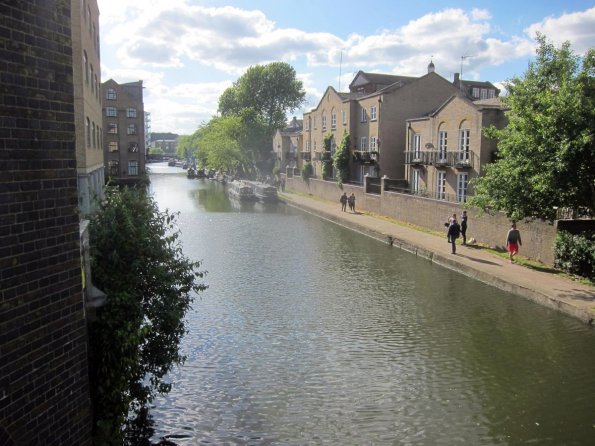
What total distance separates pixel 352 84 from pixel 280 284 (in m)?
49.2

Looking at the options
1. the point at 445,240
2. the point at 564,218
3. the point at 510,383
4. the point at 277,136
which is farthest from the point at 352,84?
the point at 510,383

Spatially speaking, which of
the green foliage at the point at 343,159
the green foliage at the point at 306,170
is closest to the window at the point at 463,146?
the green foliage at the point at 343,159

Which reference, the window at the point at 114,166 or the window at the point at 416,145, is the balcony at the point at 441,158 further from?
the window at the point at 114,166

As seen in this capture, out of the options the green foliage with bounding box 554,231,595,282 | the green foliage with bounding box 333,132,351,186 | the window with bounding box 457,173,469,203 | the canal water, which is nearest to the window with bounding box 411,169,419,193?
the window with bounding box 457,173,469,203

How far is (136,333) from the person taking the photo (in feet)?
23.0

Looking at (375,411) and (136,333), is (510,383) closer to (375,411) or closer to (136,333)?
(375,411)

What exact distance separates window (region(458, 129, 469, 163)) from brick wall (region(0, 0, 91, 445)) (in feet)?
91.5

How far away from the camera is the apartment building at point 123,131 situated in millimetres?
62500

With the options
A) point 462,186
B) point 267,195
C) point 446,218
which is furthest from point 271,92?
point 446,218

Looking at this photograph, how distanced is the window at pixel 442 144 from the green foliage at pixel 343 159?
12.2m

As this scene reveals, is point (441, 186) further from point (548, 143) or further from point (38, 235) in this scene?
point (38, 235)

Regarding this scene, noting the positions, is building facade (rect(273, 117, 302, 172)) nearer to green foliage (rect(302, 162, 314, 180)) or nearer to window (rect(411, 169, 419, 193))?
green foliage (rect(302, 162, 314, 180))

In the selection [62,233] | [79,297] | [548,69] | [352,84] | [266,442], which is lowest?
[266,442]

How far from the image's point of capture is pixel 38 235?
175 inches
